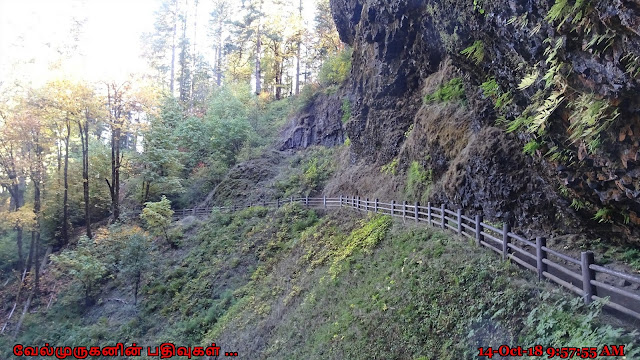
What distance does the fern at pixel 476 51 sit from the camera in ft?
30.3

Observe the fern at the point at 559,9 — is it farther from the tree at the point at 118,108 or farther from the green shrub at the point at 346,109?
the tree at the point at 118,108

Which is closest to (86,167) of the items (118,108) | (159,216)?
(118,108)

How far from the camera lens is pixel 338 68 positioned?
28.2 m

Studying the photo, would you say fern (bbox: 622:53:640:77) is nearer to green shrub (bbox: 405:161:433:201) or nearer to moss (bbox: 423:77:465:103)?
moss (bbox: 423:77:465:103)

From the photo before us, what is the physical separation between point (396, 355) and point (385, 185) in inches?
394

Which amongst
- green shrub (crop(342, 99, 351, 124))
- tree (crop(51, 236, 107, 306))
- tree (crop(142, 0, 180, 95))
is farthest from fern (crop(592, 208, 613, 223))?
tree (crop(142, 0, 180, 95))

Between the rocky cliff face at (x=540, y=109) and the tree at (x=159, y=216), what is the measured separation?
1367 cm

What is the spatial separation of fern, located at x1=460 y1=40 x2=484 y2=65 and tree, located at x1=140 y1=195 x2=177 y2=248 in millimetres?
17530

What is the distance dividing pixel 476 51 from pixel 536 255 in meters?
5.53
